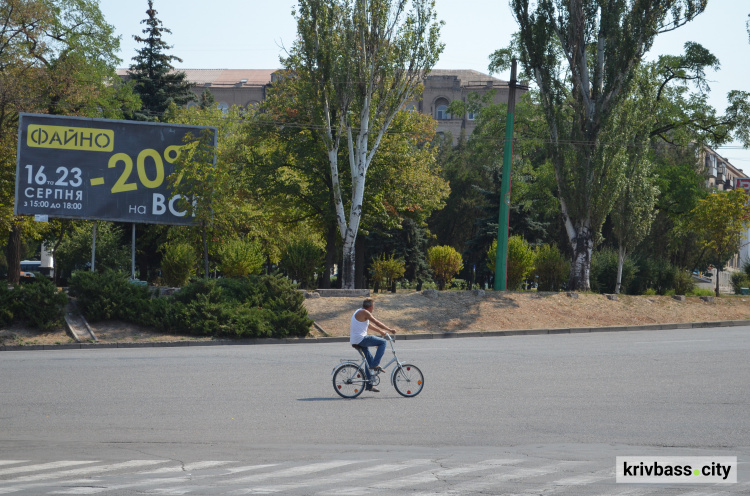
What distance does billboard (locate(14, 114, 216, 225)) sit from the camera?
26703 millimetres

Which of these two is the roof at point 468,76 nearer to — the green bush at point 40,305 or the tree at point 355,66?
the tree at point 355,66

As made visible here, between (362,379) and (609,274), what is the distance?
27.2 metres

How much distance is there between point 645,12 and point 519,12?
4987 mm

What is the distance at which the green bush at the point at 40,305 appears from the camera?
21.5 metres

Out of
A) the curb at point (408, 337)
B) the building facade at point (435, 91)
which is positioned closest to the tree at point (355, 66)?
the curb at point (408, 337)

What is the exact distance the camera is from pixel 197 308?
2270cm

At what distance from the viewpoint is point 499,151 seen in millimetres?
43812

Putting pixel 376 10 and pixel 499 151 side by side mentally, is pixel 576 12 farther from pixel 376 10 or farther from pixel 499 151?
pixel 499 151

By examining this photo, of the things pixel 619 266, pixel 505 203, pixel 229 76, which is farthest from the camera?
pixel 229 76

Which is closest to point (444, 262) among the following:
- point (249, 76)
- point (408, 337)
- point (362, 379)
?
point (408, 337)

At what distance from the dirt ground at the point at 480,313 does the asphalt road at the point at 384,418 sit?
3986 millimetres

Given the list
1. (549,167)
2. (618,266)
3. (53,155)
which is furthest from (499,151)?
(53,155)

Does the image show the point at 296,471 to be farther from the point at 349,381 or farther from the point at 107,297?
the point at 107,297

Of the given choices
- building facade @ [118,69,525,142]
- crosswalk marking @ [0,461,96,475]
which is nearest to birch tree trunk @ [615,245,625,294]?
crosswalk marking @ [0,461,96,475]
